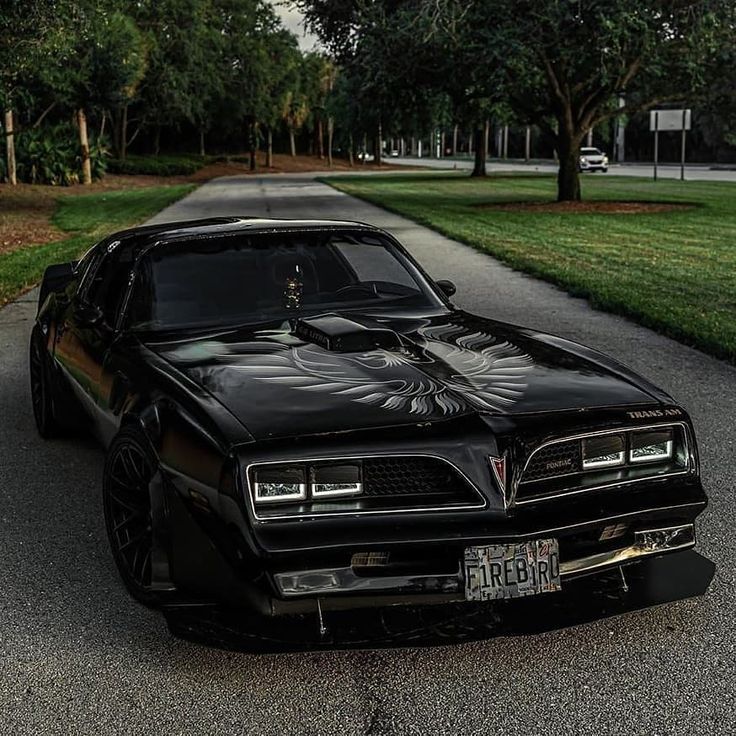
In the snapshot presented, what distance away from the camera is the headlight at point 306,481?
143 inches

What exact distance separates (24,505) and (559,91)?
2526 centimetres

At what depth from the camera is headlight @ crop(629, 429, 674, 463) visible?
3.98 metres

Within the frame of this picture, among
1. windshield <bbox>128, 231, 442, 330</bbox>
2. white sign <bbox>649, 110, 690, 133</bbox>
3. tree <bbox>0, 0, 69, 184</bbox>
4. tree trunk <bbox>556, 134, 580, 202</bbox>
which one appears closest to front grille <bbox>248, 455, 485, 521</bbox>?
windshield <bbox>128, 231, 442, 330</bbox>

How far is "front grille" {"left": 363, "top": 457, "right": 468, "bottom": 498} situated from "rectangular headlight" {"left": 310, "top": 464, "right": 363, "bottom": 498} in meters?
0.04

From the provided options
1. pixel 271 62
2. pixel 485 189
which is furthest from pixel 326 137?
pixel 485 189

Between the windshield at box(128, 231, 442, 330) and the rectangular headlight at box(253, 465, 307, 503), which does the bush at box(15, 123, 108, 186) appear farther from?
the rectangular headlight at box(253, 465, 307, 503)

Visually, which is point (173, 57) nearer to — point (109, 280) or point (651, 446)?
point (109, 280)

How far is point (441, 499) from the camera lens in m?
3.71

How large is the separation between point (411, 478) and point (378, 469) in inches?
4.5

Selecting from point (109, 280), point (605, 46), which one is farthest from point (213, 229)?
point (605, 46)

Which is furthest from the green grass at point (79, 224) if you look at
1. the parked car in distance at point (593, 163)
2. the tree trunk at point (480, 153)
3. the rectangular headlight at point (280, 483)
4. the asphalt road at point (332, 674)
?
the parked car in distance at point (593, 163)

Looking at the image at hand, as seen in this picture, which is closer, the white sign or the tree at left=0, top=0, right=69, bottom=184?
the tree at left=0, top=0, right=69, bottom=184

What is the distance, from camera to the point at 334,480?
3.67 meters

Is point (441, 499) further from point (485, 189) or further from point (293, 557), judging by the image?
point (485, 189)
